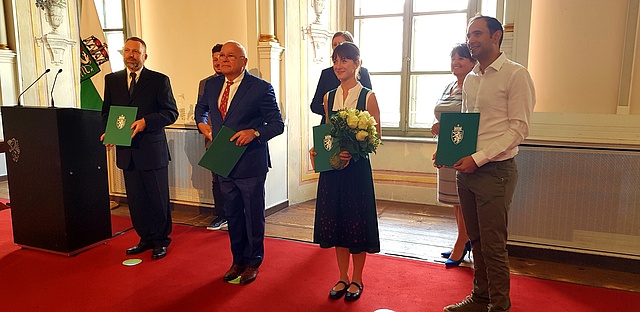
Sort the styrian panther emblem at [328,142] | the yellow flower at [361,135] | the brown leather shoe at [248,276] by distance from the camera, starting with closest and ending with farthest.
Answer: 1. the yellow flower at [361,135]
2. the styrian panther emblem at [328,142]
3. the brown leather shoe at [248,276]

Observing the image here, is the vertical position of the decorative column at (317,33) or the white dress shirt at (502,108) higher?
the decorative column at (317,33)

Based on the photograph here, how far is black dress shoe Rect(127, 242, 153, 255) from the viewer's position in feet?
11.5

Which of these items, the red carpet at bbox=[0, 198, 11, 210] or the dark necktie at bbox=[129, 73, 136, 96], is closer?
the dark necktie at bbox=[129, 73, 136, 96]

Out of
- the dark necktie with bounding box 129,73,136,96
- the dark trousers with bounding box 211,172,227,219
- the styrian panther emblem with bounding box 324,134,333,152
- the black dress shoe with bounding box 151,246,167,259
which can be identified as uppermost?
the dark necktie with bounding box 129,73,136,96

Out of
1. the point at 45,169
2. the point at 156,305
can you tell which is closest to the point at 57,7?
the point at 45,169

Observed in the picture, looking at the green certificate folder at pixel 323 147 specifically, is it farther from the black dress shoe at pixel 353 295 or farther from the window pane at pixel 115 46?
the window pane at pixel 115 46

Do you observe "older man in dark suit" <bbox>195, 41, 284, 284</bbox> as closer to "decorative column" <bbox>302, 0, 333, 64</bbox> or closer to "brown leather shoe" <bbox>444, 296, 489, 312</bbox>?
"brown leather shoe" <bbox>444, 296, 489, 312</bbox>

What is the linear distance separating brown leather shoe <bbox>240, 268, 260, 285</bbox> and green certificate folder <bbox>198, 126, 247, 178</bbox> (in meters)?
Result: 0.68

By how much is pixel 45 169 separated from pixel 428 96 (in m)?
3.89

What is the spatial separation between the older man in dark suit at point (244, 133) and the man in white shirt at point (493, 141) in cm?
120

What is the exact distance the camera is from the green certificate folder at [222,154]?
278cm

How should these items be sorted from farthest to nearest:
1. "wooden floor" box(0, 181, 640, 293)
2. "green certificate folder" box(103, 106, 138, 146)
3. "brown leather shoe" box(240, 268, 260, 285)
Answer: "green certificate folder" box(103, 106, 138, 146) → "wooden floor" box(0, 181, 640, 293) → "brown leather shoe" box(240, 268, 260, 285)

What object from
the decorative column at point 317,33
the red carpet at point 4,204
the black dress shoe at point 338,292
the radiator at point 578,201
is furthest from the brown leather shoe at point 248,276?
the red carpet at point 4,204

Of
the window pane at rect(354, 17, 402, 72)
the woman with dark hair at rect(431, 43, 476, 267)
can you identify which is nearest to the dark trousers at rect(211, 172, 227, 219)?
the woman with dark hair at rect(431, 43, 476, 267)
